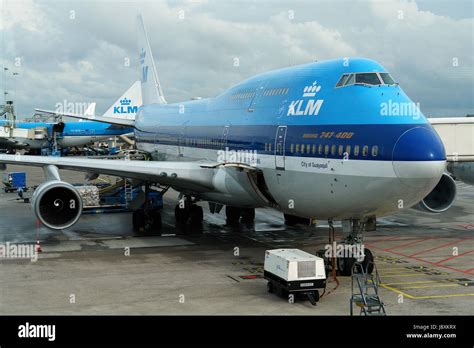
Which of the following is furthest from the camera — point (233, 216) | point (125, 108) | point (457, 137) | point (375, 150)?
point (125, 108)

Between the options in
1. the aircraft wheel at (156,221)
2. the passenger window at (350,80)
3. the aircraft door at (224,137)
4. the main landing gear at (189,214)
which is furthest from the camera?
the main landing gear at (189,214)

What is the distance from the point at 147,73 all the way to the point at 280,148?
72.4 feet

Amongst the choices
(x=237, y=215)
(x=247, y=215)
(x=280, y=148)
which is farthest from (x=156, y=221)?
(x=280, y=148)

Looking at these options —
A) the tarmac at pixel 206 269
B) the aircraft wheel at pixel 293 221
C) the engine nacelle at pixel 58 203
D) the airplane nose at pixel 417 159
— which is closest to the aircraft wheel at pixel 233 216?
the tarmac at pixel 206 269

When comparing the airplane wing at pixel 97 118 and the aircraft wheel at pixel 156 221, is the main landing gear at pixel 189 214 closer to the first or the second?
the aircraft wheel at pixel 156 221

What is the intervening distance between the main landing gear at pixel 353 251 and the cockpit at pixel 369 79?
145 inches

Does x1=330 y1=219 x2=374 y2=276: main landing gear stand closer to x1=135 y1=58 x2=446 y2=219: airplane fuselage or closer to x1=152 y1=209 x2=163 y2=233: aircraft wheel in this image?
x1=135 y1=58 x2=446 y2=219: airplane fuselage

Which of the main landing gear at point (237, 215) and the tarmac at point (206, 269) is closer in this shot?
the tarmac at point (206, 269)

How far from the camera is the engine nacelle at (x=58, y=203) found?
19484 millimetres

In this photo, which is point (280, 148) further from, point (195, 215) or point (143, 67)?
point (143, 67)

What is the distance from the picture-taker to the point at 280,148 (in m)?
16.7

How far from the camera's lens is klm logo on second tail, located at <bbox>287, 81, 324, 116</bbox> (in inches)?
624

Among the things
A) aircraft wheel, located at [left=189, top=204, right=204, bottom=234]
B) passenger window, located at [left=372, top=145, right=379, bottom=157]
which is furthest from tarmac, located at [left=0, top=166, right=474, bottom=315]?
passenger window, located at [left=372, top=145, right=379, bottom=157]

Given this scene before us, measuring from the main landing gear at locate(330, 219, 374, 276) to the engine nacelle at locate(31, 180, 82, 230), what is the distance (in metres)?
8.87
